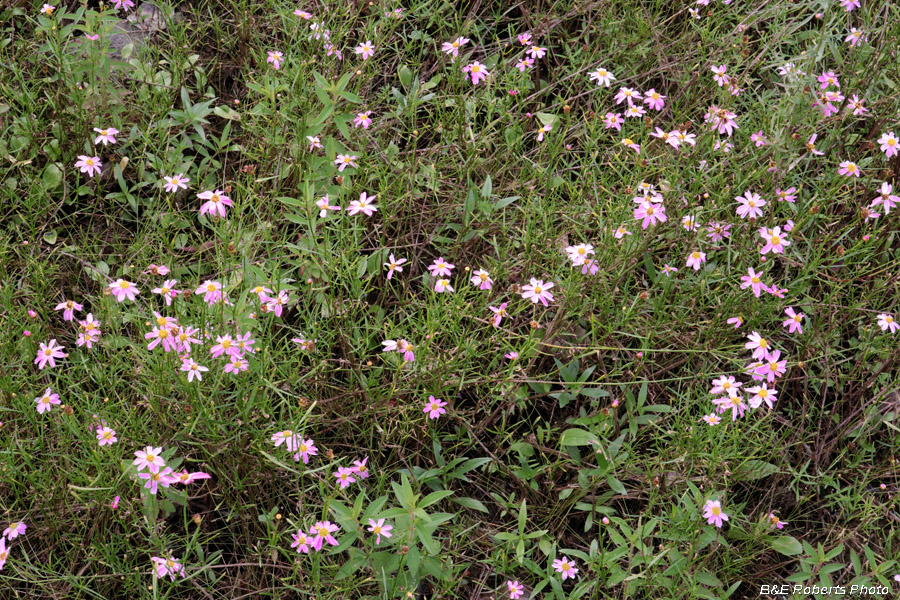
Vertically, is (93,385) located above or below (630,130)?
below

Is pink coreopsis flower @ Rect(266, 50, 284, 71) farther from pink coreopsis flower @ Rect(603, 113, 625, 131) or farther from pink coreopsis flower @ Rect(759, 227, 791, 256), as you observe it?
pink coreopsis flower @ Rect(759, 227, 791, 256)

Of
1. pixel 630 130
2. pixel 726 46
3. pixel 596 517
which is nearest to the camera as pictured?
pixel 596 517

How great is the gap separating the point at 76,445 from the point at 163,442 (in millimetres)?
260

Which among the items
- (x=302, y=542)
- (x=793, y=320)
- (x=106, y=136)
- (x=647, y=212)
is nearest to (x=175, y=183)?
(x=106, y=136)

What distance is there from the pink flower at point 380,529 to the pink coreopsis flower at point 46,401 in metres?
0.88

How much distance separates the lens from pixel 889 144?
101 inches

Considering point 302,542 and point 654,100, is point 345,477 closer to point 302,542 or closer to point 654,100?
point 302,542

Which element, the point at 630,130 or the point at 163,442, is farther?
the point at 630,130

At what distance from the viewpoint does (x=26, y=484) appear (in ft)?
6.23

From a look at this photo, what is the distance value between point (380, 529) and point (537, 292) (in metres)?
0.79

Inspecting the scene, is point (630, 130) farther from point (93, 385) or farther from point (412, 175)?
point (93, 385)

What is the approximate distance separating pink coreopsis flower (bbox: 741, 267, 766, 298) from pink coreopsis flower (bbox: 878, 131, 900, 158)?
2.50ft

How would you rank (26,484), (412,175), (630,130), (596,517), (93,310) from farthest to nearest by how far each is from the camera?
(630,130), (412,175), (93,310), (596,517), (26,484)

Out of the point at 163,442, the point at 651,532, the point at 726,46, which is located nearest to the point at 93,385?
the point at 163,442
